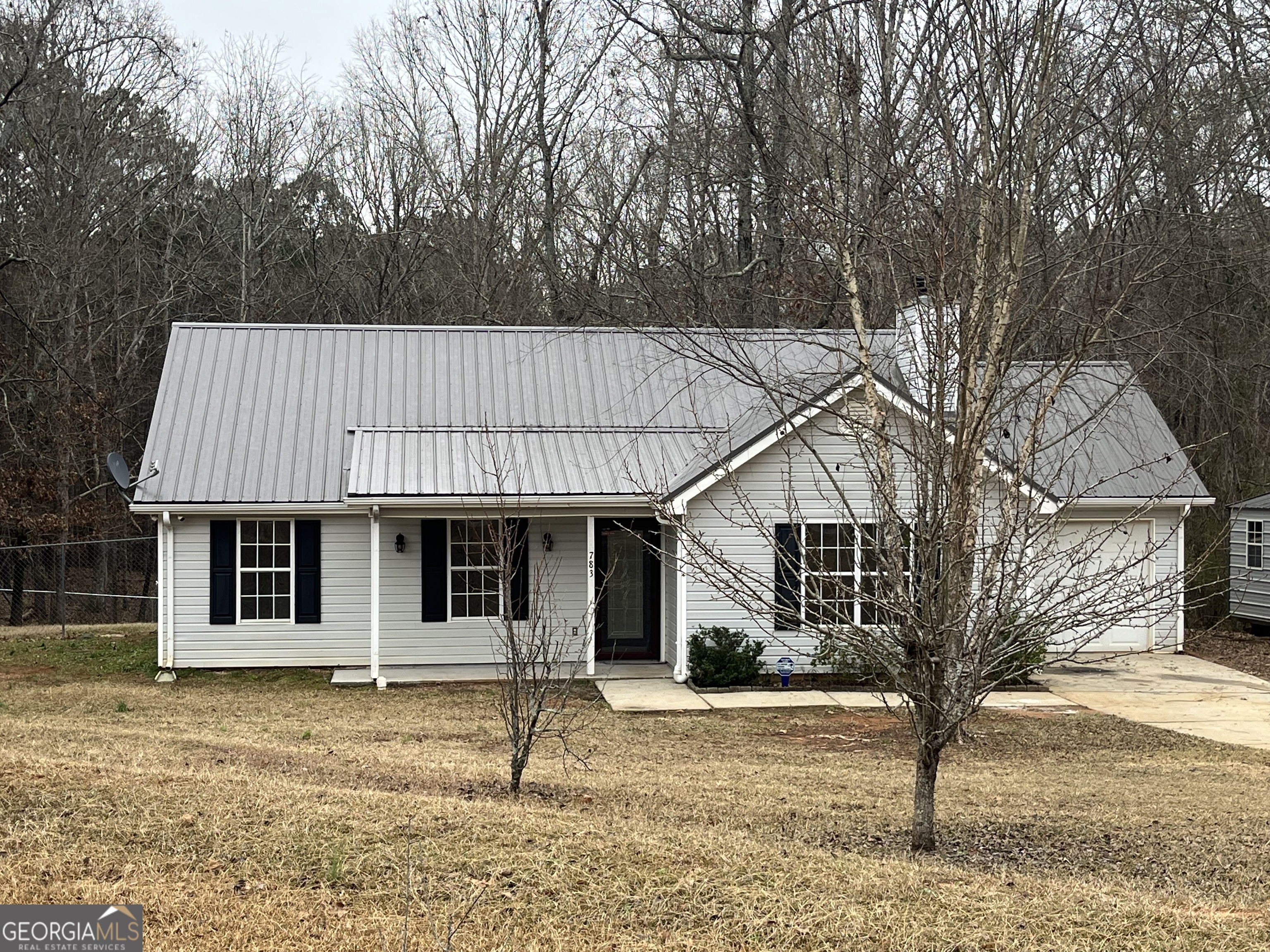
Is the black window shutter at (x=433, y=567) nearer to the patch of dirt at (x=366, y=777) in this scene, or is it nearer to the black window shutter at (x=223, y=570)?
the black window shutter at (x=223, y=570)

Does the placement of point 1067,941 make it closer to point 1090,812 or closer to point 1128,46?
point 1090,812

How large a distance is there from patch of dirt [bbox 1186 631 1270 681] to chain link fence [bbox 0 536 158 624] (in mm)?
19667

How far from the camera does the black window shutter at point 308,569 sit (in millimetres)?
17594

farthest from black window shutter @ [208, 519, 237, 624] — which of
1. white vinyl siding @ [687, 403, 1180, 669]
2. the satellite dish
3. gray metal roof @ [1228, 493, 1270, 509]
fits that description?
gray metal roof @ [1228, 493, 1270, 509]

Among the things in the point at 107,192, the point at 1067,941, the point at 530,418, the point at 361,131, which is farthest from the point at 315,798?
the point at 361,131

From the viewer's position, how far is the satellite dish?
55.4ft

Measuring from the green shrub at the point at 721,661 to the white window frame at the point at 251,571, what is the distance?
5708 millimetres

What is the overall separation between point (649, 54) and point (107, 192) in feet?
47.2

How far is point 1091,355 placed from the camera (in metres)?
12.8

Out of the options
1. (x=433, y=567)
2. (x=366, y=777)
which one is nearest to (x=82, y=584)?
(x=433, y=567)

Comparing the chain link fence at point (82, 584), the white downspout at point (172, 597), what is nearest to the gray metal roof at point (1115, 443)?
the white downspout at point (172, 597)

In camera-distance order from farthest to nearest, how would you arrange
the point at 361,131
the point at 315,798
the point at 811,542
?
the point at 361,131, the point at 811,542, the point at 315,798

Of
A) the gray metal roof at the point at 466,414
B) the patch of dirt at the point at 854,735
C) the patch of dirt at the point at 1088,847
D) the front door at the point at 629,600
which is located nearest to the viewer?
the patch of dirt at the point at 1088,847

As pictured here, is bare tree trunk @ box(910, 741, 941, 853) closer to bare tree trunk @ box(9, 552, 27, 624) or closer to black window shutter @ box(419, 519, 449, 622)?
black window shutter @ box(419, 519, 449, 622)
